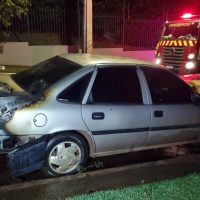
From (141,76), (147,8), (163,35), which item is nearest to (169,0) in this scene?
(147,8)

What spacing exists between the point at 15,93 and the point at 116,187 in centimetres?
164

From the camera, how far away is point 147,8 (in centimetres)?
2259

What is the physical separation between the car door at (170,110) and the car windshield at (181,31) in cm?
674

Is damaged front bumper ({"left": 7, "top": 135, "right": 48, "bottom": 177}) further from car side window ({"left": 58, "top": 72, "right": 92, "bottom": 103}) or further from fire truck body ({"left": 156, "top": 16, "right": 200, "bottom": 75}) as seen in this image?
fire truck body ({"left": 156, "top": 16, "right": 200, "bottom": 75})

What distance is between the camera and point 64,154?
470 centimetres

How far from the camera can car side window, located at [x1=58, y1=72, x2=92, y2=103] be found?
4.66 metres

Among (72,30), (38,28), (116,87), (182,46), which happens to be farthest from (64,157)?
(72,30)

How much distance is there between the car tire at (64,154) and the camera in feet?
15.1

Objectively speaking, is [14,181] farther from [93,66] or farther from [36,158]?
[93,66]

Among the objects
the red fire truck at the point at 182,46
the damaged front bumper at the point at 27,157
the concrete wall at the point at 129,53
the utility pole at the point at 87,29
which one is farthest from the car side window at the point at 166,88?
the concrete wall at the point at 129,53

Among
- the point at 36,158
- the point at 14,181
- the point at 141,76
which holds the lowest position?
the point at 14,181

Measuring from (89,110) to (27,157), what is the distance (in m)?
0.93

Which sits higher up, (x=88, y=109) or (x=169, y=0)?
(x=169, y=0)

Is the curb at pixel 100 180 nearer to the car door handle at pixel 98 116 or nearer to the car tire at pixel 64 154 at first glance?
the car tire at pixel 64 154
